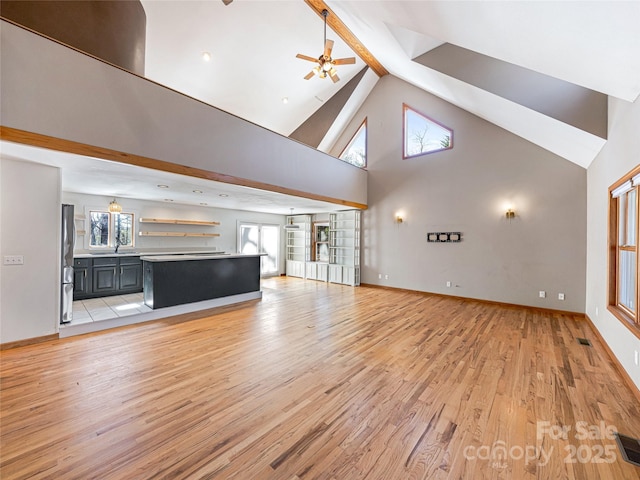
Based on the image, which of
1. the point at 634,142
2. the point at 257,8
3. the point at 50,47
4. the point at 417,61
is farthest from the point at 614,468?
the point at 257,8

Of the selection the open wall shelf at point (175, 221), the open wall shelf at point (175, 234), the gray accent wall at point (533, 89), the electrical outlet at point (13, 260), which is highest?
the gray accent wall at point (533, 89)

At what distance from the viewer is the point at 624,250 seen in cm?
319

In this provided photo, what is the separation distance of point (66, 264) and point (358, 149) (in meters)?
7.47

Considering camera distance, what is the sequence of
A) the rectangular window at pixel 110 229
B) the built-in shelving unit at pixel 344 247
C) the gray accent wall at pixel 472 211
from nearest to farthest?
the gray accent wall at pixel 472 211 < the rectangular window at pixel 110 229 < the built-in shelving unit at pixel 344 247

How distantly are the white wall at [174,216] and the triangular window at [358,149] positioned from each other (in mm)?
3652

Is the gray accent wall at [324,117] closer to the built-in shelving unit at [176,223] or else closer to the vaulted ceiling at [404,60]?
the vaulted ceiling at [404,60]

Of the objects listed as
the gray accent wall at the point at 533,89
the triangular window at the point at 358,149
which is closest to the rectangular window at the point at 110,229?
the triangular window at the point at 358,149

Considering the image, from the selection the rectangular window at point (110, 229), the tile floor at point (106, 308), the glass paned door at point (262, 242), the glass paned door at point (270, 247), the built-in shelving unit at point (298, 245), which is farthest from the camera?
the glass paned door at point (270, 247)

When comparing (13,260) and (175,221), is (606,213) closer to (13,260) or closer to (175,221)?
(13,260)

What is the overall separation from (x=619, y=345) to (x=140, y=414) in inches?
194

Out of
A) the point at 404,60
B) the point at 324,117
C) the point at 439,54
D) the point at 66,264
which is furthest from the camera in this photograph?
the point at 324,117

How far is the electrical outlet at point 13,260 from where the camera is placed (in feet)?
11.0

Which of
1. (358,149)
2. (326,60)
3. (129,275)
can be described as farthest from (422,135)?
(129,275)

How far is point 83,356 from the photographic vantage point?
3.16m
